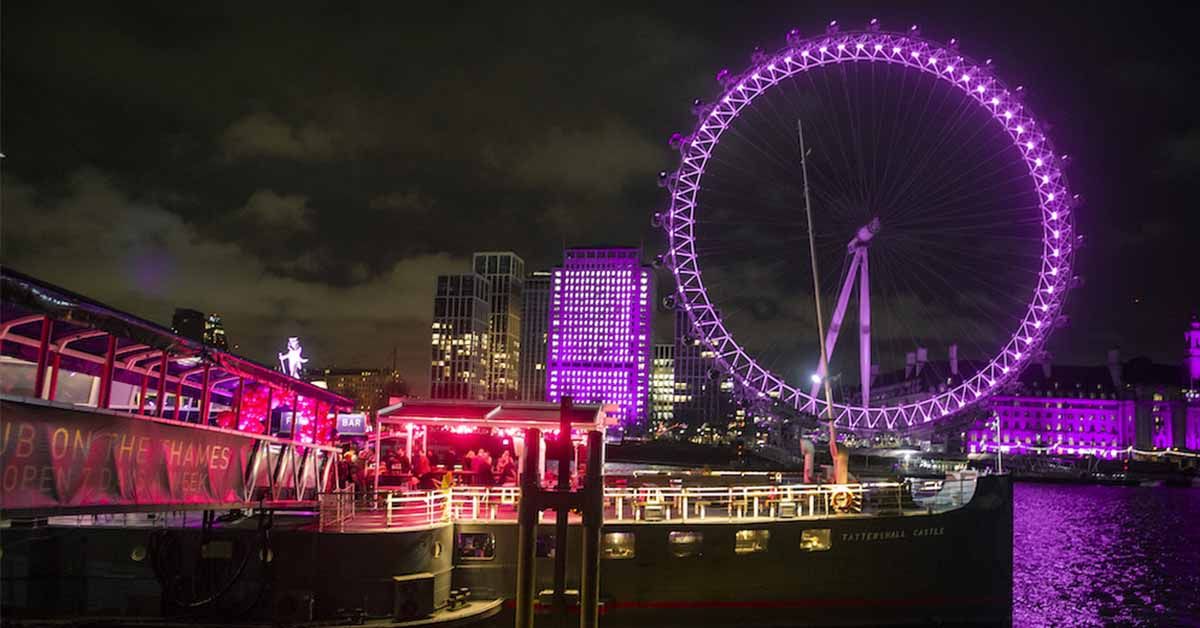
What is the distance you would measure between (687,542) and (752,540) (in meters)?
2.09

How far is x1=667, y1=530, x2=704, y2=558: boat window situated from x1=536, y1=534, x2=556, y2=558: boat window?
3.37 meters

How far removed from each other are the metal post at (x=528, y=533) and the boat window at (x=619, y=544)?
567 centimetres

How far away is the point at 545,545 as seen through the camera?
25.9 m

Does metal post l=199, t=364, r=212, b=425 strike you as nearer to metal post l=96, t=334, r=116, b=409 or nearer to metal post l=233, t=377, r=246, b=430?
metal post l=233, t=377, r=246, b=430

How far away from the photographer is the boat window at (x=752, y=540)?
1080 inches

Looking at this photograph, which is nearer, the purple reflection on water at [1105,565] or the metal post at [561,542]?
the metal post at [561,542]

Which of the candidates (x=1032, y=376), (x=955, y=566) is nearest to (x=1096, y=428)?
(x=1032, y=376)

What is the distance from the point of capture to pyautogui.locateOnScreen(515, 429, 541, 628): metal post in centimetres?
2031

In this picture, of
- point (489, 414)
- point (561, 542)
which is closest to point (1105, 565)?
point (489, 414)

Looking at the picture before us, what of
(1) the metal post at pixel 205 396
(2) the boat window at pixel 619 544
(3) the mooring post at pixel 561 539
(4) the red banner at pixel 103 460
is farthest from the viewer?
(2) the boat window at pixel 619 544

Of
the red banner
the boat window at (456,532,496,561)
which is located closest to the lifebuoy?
the boat window at (456,532,496,561)

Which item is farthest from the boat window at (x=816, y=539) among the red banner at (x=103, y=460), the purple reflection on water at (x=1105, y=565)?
the red banner at (x=103, y=460)

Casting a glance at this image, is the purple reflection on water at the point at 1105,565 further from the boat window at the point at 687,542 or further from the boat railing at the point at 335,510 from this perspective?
the boat railing at the point at 335,510

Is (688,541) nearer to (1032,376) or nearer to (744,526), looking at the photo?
(744,526)
